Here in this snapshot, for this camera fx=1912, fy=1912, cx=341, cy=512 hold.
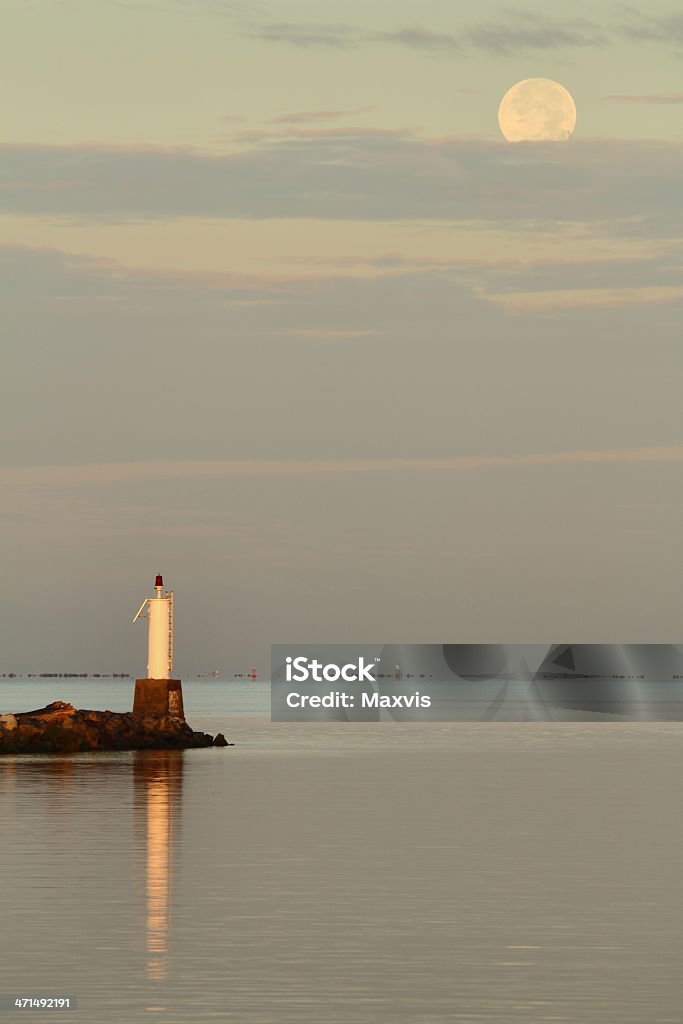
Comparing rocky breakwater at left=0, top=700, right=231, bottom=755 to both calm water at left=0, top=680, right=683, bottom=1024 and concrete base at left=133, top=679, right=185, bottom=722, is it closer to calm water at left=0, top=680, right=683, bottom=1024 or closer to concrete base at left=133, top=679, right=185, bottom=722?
concrete base at left=133, top=679, right=185, bottom=722

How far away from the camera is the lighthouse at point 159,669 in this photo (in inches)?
3083

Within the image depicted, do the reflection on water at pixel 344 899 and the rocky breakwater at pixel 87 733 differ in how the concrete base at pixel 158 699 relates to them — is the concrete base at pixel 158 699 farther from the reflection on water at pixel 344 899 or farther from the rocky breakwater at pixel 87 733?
the reflection on water at pixel 344 899

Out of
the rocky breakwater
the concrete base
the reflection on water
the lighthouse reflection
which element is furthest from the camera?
the concrete base

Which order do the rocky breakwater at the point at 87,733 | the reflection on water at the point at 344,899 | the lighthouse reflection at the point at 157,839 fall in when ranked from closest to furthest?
the reflection on water at the point at 344,899
the lighthouse reflection at the point at 157,839
the rocky breakwater at the point at 87,733

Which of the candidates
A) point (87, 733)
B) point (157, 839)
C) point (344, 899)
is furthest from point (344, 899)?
point (87, 733)

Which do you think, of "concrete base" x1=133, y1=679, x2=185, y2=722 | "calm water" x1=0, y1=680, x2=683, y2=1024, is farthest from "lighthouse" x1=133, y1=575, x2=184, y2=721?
"calm water" x1=0, y1=680, x2=683, y2=1024

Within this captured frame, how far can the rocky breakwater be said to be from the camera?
7331cm

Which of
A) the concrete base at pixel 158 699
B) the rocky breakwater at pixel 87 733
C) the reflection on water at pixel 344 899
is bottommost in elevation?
the reflection on water at pixel 344 899

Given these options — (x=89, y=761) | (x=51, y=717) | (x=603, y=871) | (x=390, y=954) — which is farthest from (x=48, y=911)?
(x=51, y=717)

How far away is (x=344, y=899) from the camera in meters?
26.2

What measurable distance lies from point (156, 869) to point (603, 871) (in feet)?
23.0

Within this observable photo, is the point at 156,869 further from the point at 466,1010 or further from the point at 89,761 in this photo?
the point at 89,761

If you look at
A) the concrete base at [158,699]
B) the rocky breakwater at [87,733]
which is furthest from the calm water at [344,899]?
the concrete base at [158,699]

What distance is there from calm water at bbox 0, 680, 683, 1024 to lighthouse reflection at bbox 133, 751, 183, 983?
0.07m
